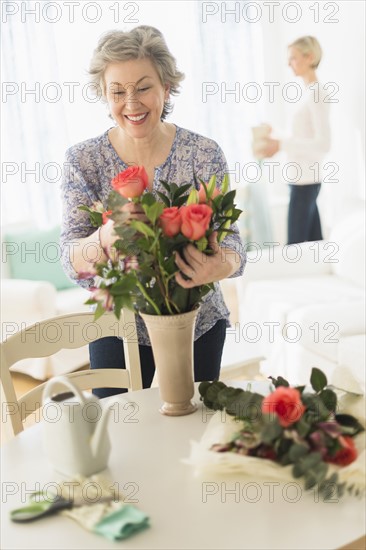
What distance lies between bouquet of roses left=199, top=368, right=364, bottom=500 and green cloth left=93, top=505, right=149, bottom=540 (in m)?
0.19

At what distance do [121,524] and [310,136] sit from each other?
4.02 meters

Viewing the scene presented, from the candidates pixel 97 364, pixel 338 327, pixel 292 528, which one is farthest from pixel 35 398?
pixel 338 327

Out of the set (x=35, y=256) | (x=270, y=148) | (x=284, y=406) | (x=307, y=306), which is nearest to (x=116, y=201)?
(x=284, y=406)

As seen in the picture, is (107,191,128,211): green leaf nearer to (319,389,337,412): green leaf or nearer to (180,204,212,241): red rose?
(180,204,212,241): red rose

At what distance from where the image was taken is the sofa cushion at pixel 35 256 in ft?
14.7

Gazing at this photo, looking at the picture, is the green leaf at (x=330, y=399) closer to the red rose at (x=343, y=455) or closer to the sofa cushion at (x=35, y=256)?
the red rose at (x=343, y=455)

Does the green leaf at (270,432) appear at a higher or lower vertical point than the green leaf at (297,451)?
higher

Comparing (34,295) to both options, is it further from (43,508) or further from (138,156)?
(43,508)

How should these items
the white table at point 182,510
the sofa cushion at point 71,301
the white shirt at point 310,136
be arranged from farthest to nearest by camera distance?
the white shirt at point 310,136
the sofa cushion at point 71,301
the white table at point 182,510

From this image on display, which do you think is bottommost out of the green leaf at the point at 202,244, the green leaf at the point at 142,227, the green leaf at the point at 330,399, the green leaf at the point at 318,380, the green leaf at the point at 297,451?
the green leaf at the point at 297,451

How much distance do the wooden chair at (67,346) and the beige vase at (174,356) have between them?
335 mm

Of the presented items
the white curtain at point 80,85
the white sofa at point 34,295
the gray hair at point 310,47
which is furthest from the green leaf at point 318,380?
the gray hair at point 310,47

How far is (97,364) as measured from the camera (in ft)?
6.68

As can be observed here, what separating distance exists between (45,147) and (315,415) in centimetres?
426
